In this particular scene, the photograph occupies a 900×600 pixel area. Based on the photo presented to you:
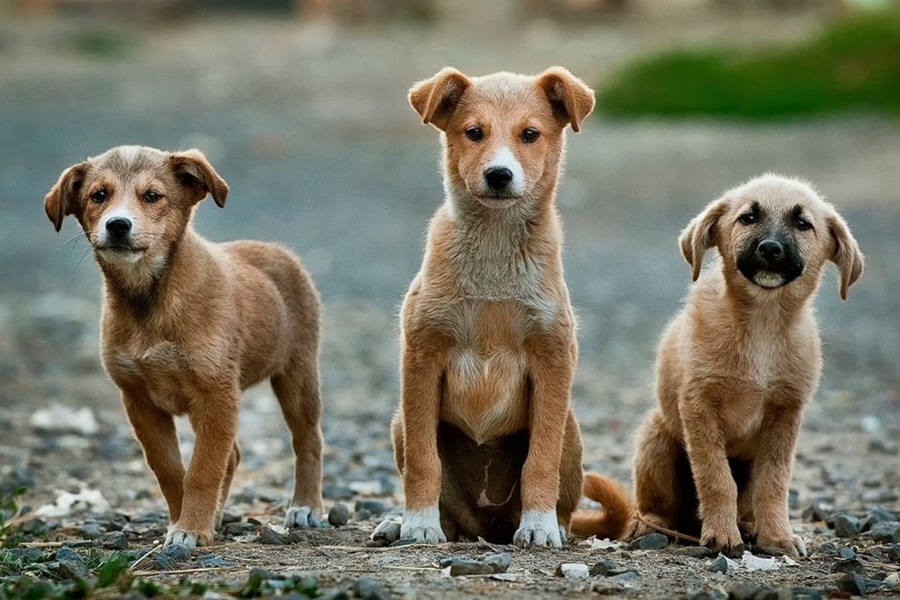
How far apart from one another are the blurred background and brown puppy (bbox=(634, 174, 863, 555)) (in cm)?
187

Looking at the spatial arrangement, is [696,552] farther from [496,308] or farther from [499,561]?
[496,308]

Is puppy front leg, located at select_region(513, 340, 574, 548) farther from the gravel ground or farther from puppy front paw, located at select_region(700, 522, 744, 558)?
puppy front paw, located at select_region(700, 522, 744, 558)

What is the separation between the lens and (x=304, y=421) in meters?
7.41

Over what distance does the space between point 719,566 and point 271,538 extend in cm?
191

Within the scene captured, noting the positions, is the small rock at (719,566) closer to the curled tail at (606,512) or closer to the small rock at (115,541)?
the curled tail at (606,512)

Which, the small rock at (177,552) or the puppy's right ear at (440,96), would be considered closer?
the small rock at (177,552)

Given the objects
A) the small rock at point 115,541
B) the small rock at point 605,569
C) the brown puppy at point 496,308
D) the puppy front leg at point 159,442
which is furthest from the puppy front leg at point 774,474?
the small rock at point 115,541

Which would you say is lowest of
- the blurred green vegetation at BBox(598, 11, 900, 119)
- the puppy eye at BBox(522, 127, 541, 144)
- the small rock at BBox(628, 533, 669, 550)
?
the small rock at BBox(628, 533, 669, 550)

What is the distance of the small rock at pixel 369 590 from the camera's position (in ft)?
16.9

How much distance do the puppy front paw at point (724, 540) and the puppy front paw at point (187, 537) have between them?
2.08 meters

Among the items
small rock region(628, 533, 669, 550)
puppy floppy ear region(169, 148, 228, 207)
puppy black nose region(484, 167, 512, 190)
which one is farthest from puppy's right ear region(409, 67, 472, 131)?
small rock region(628, 533, 669, 550)

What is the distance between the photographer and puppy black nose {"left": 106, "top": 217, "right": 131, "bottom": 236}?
6305mm

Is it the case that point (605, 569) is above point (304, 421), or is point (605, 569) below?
below

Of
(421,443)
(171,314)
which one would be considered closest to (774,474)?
(421,443)
